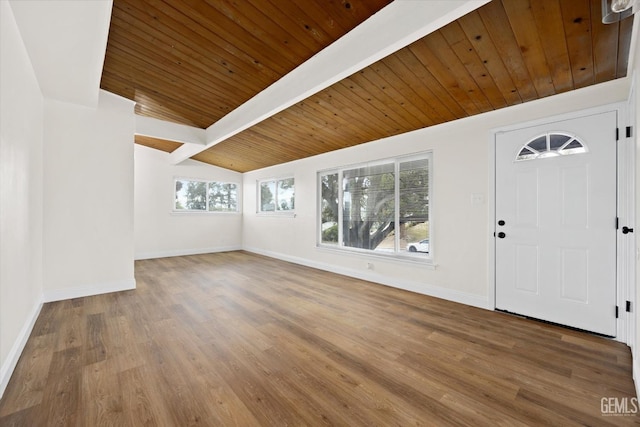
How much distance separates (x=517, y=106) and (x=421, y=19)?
1812 millimetres

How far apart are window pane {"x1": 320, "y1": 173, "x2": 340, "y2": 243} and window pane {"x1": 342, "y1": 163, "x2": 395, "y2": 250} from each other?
0.24 m

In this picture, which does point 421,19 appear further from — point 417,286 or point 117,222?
point 117,222

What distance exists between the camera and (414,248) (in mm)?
3967

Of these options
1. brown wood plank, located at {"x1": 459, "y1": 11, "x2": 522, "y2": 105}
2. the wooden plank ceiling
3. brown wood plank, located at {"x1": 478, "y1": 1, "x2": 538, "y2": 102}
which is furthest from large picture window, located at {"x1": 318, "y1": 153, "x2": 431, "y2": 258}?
brown wood plank, located at {"x1": 478, "y1": 1, "x2": 538, "y2": 102}

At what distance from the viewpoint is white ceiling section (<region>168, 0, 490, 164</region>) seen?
1.77 metres

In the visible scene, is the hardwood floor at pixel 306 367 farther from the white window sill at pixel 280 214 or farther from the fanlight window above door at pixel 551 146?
the white window sill at pixel 280 214

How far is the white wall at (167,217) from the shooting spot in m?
6.36

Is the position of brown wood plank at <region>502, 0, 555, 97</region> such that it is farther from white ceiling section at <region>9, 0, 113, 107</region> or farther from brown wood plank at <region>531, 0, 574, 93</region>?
white ceiling section at <region>9, 0, 113, 107</region>

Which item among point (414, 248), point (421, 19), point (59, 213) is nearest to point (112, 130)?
point (59, 213)

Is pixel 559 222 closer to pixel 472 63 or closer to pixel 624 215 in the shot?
pixel 624 215

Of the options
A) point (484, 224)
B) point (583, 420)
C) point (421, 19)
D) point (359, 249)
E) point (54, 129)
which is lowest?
point (583, 420)

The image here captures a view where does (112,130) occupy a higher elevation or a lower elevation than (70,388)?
higher

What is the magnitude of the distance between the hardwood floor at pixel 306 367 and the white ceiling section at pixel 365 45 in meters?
2.38

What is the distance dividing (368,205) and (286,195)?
2.51 meters
